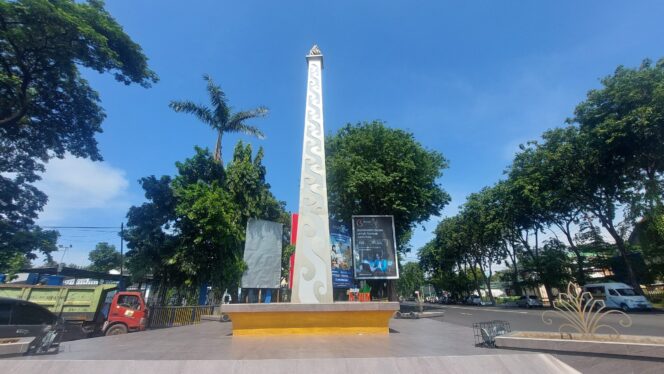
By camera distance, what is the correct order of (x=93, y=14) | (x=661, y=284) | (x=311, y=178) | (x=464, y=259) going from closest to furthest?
(x=311, y=178)
(x=93, y=14)
(x=661, y=284)
(x=464, y=259)

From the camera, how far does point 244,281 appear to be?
55.9 ft

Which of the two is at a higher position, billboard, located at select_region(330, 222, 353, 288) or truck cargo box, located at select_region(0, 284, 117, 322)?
billboard, located at select_region(330, 222, 353, 288)

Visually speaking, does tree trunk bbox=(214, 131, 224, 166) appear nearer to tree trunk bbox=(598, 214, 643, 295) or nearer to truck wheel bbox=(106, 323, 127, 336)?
truck wheel bbox=(106, 323, 127, 336)

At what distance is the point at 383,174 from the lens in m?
21.1

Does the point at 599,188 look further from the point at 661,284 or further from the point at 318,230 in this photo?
the point at 318,230

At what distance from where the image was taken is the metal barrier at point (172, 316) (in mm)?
14133

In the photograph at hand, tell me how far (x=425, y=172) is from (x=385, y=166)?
3076 mm

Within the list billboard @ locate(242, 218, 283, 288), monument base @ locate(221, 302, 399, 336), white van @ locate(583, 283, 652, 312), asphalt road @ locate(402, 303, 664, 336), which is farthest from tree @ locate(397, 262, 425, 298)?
monument base @ locate(221, 302, 399, 336)

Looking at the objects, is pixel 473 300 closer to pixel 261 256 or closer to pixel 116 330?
pixel 261 256

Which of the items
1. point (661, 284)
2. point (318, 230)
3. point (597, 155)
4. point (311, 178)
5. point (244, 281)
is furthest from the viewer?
point (661, 284)

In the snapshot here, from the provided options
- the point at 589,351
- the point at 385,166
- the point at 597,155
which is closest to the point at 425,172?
the point at 385,166

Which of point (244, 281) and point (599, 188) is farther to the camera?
point (599, 188)

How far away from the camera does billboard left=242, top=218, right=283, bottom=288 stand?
17.1 meters

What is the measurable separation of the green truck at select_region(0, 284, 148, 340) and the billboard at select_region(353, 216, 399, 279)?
1114 centimetres
